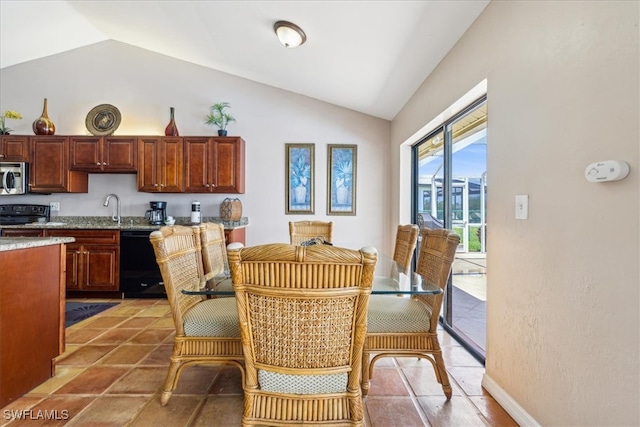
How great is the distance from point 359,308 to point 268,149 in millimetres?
3530

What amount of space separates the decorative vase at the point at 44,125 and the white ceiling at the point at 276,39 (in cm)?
88

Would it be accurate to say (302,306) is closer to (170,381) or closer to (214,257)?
(170,381)

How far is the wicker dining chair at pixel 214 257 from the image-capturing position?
1.78m

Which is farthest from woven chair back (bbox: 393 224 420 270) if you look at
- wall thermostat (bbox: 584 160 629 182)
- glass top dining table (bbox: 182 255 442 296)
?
wall thermostat (bbox: 584 160 629 182)

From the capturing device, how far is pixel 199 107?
4.25m

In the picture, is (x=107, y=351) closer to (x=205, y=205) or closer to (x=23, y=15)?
(x=205, y=205)

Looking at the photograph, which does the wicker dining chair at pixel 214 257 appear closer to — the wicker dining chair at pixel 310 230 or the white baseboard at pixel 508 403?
the wicker dining chair at pixel 310 230

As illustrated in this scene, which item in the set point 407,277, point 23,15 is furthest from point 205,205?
point 407,277

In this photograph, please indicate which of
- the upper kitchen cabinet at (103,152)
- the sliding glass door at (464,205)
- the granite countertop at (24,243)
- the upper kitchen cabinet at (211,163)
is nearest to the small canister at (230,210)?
the upper kitchen cabinet at (211,163)

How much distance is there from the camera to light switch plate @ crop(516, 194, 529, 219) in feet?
5.01

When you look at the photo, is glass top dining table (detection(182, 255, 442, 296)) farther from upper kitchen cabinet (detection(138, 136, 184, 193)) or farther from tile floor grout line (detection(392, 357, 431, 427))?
upper kitchen cabinet (detection(138, 136, 184, 193))

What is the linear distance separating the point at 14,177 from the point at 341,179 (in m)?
4.27

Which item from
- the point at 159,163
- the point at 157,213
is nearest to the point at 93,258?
the point at 157,213

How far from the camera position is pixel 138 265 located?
12.1ft
